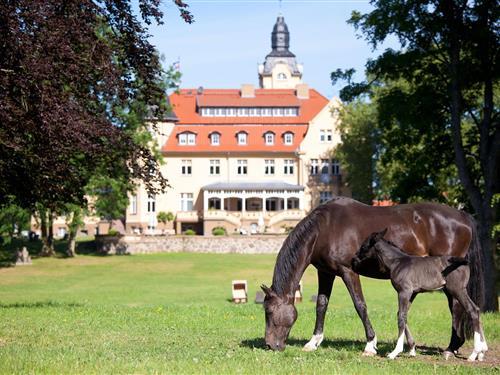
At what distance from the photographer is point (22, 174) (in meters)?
17.8

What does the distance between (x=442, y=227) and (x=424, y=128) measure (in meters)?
14.1

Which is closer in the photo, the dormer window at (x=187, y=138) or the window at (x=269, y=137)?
the dormer window at (x=187, y=138)

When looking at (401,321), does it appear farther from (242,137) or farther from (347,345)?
(242,137)

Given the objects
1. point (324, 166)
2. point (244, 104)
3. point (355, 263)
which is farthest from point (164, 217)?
point (355, 263)

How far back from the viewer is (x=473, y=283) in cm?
1184

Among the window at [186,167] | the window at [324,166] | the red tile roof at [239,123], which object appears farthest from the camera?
the red tile roof at [239,123]

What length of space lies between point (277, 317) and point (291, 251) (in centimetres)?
98

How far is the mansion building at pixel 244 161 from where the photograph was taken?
8775 cm

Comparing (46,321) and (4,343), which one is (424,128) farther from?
(4,343)

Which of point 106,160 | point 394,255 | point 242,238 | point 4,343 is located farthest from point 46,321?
point 242,238

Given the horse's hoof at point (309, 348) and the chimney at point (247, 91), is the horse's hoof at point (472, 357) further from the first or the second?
the chimney at point (247, 91)

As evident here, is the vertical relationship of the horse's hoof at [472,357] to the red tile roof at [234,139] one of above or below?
below

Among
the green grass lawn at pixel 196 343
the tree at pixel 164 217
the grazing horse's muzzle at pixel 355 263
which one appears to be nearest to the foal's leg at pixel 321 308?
the green grass lawn at pixel 196 343

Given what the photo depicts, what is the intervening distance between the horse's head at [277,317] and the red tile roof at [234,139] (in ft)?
Result: 258
